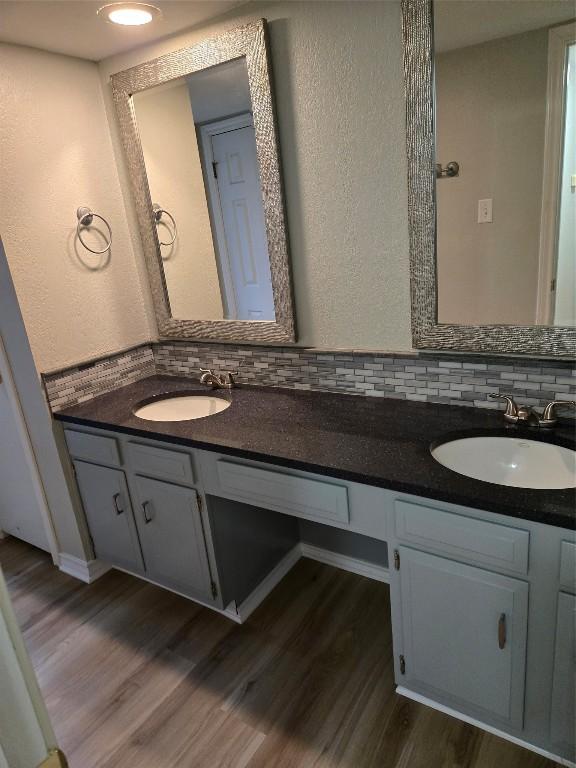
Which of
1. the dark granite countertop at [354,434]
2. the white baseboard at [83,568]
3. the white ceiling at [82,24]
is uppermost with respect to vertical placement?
the white ceiling at [82,24]

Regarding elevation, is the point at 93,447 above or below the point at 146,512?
above

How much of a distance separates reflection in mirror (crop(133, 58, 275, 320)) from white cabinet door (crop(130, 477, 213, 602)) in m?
0.73

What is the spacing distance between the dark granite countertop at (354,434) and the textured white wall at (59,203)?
324 millimetres

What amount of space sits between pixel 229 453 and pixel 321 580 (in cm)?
88

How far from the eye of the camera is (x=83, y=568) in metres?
2.28

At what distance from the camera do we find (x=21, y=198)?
73.5 inches

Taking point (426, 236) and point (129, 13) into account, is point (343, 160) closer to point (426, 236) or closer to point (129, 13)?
point (426, 236)

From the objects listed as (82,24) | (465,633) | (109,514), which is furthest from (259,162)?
(465,633)

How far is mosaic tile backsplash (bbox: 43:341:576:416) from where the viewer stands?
1.54m

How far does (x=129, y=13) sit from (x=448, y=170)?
1105 millimetres

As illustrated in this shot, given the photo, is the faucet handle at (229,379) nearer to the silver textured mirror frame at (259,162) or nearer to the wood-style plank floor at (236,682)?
the silver textured mirror frame at (259,162)

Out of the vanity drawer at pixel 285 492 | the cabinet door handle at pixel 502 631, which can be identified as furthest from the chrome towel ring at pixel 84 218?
the cabinet door handle at pixel 502 631

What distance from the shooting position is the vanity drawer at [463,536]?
118 cm

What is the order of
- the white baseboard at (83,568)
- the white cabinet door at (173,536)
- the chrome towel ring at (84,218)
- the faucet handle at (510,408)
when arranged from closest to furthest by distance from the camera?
the faucet handle at (510,408) → the white cabinet door at (173,536) → the chrome towel ring at (84,218) → the white baseboard at (83,568)
